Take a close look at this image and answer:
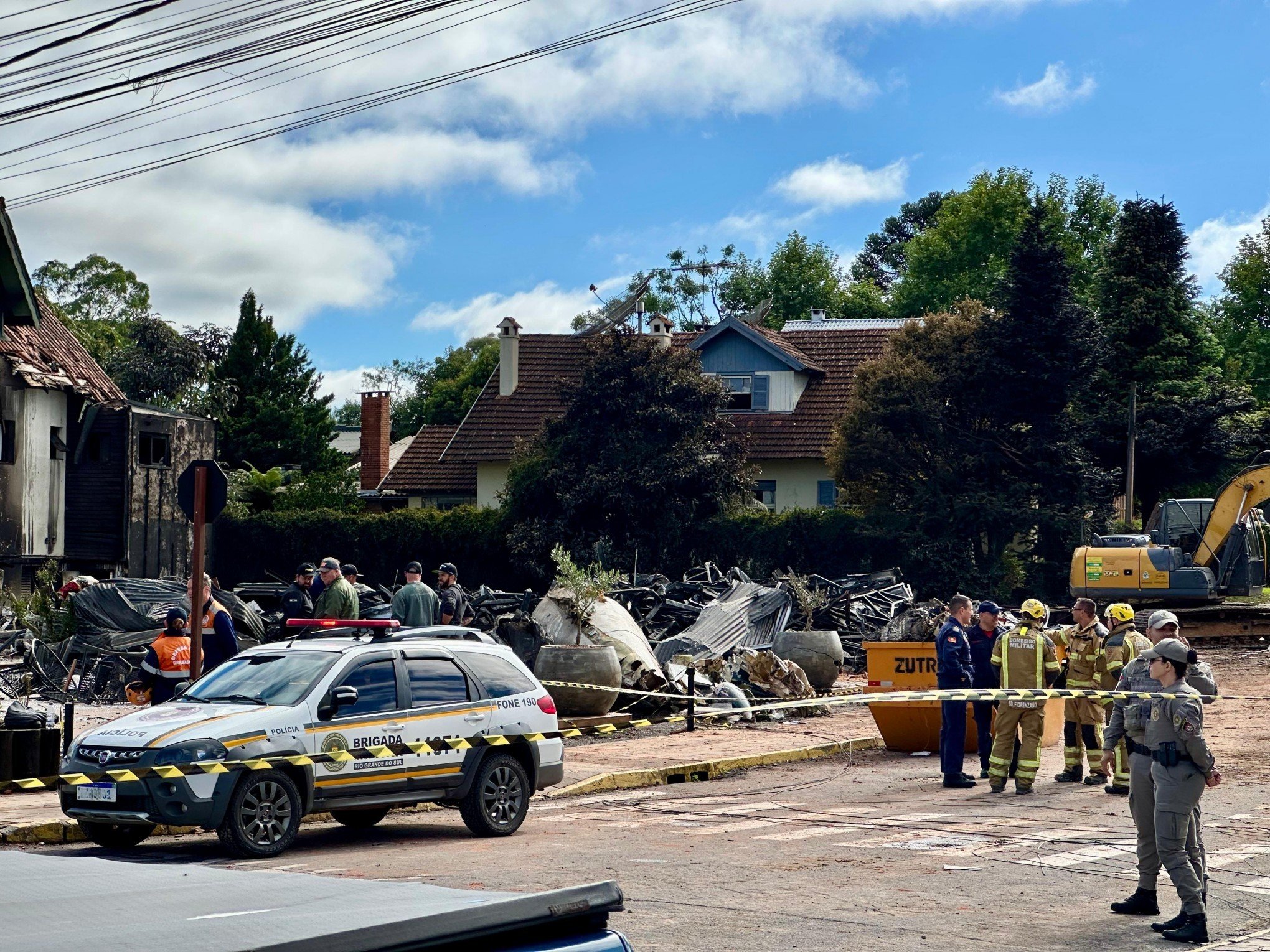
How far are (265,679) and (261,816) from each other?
1.34m

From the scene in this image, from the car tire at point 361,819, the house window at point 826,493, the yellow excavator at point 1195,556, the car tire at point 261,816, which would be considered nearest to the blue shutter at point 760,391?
the house window at point 826,493

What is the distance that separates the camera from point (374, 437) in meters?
64.0

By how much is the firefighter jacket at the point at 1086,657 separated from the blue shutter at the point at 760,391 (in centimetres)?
3627

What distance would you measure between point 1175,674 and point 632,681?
42.0 feet

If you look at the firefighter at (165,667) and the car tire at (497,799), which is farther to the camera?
the firefighter at (165,667)

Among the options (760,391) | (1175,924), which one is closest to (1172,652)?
(1175,924)

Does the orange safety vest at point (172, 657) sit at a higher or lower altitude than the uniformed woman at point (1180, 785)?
higher

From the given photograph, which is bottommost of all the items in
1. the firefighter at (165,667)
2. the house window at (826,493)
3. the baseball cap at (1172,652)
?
the firefighter at (165,667)

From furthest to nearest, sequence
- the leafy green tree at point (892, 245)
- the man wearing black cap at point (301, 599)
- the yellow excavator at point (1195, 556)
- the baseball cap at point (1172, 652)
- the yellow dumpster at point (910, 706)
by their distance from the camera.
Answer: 1. the leafy green tree at point (892, 245)
2. the yellow excavator at point (1195, 556)
3. the man wearing black cap at point (301, 599)
4. the yellow dumpster at point (910, 706)
5. the baseball cap at point (1172, 652)

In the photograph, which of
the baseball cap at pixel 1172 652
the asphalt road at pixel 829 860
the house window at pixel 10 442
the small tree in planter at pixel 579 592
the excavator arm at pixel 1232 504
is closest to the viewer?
the asphalt road at pixel 829 860

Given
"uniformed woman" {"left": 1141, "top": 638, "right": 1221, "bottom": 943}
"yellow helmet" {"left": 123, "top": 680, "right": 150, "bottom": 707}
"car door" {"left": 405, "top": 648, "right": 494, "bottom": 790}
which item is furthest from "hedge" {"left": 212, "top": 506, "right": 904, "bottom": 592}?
"uniformed woman" {"left": 1141, "top": 638, "right": 1221, "bottom": 943}

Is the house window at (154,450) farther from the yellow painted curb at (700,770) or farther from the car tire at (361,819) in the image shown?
the car tire at (361,819)

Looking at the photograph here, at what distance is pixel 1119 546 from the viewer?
34594mm

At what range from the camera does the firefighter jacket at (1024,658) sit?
51.3ft
